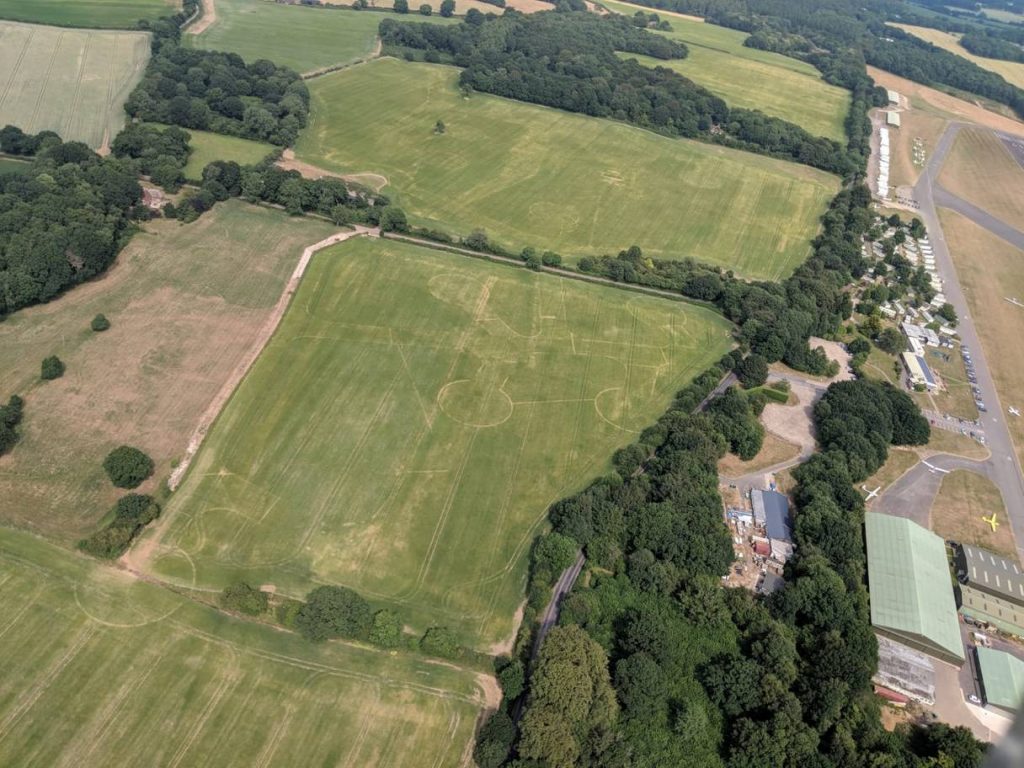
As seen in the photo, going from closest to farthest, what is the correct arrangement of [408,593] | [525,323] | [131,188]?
[408,593], [525,323], [131,188]

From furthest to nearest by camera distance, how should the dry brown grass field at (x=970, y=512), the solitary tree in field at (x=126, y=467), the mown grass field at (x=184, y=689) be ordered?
the dry brown grass field at (x=970, y=512) → the solitary tree in field at (x=126, y=467) → the mown grass field at (x=184, y=689)

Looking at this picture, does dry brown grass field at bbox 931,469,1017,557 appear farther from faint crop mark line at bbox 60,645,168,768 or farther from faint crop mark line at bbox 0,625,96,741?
faint crop mark line at bbox 0,625,96,741

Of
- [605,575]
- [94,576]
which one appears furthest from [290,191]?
[605,575]

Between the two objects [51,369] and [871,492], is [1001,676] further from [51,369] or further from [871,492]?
[51,369]

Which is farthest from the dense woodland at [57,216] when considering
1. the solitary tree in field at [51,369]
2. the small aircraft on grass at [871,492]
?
the small aircraft on grass at [871,492]

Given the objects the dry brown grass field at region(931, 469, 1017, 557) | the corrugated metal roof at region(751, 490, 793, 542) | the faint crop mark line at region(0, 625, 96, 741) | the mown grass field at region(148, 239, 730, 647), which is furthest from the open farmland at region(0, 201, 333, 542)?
the dry brown grass field at region(931, 469, 1017, 557)

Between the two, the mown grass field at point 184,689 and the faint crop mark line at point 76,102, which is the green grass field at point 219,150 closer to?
the faint crop mark line at point 76,102

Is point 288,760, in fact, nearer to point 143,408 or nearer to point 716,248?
point 143,408
